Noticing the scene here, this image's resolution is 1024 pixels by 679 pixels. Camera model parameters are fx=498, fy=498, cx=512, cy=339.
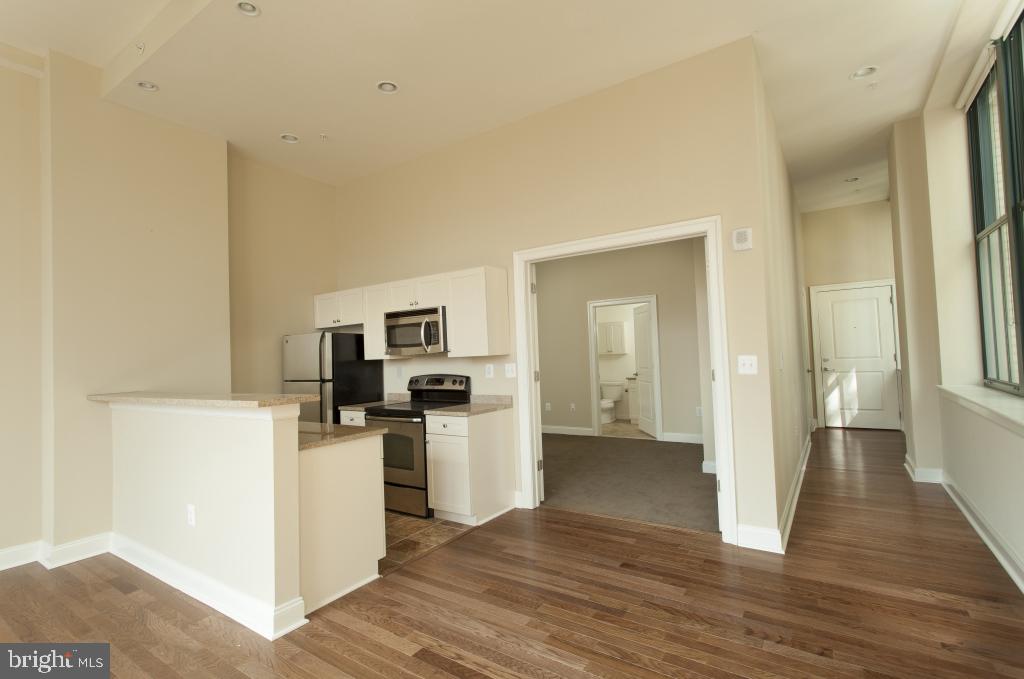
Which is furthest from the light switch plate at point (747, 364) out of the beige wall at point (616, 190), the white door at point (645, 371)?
the white door at point (645, 371)

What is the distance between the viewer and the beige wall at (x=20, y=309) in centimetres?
321

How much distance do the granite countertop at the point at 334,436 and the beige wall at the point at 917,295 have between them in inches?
180

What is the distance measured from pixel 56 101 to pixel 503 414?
3.76 meters

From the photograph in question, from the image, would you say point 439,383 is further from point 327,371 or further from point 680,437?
point 680,437

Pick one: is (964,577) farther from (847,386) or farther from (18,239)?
(18,239)

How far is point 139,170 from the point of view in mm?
3711

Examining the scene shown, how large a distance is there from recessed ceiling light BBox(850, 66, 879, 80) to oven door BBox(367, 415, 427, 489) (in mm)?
4100

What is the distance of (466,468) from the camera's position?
3635 millimetres

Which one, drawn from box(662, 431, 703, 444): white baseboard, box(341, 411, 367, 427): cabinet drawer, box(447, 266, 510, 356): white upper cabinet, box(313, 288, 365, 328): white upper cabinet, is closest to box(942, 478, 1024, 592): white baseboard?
box(662, 431, 703, 444): white baseboard

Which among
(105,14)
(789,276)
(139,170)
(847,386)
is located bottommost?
(847,386)

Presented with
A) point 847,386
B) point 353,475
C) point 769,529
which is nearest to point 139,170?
point 353,475

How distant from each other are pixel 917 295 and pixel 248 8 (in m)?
5.42

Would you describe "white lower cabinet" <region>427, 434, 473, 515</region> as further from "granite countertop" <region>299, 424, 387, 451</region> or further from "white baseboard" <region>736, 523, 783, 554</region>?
"white baseboard" <region>736, 523, 783, 554</region>

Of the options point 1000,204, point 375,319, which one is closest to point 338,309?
point 375,319
